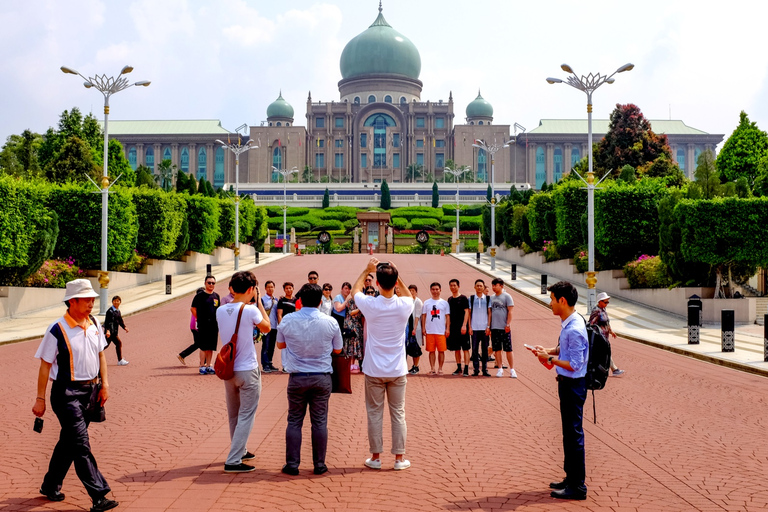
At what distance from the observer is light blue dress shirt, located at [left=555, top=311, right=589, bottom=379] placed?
21.7ft

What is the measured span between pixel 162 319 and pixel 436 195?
238 ft

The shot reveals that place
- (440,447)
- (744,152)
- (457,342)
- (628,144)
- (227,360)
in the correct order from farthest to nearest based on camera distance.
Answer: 1. (628,144)
2. (744,152)
3. (457,342)
4. (440,447)
5. (227,360)

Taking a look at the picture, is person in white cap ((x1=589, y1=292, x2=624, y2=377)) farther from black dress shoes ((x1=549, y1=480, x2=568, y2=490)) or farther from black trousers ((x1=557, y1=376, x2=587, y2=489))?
black dress shoes ((x1=549, y1=480, x2=568, y2=490))

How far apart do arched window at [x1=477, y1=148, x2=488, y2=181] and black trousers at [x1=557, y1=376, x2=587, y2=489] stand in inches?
4462

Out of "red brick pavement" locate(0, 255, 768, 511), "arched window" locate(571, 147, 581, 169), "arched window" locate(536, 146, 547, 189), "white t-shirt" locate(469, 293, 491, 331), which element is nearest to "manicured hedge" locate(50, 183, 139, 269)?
"red brick pavement" locate(0, 255, 768, 511)

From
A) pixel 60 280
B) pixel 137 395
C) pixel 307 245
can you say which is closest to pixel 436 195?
pixel 307 245

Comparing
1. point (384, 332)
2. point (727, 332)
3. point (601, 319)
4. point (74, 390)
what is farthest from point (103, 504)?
point (727, 332)

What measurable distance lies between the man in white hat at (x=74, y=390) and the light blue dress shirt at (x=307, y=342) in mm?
1680

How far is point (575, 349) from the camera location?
6637 mm

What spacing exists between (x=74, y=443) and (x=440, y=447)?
3.79 meters

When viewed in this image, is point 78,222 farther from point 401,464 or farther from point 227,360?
point 401,464

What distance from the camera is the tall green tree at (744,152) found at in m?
41.1

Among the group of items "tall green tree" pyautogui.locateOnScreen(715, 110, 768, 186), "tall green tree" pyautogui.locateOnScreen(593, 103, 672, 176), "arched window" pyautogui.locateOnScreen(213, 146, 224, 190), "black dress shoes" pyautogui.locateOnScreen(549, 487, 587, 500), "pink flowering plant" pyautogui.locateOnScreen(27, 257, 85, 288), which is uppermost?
"arched window" pyautogui.locateOnScreen(213, 146, 224, 190)

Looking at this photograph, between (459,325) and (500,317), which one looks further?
(459,325)
